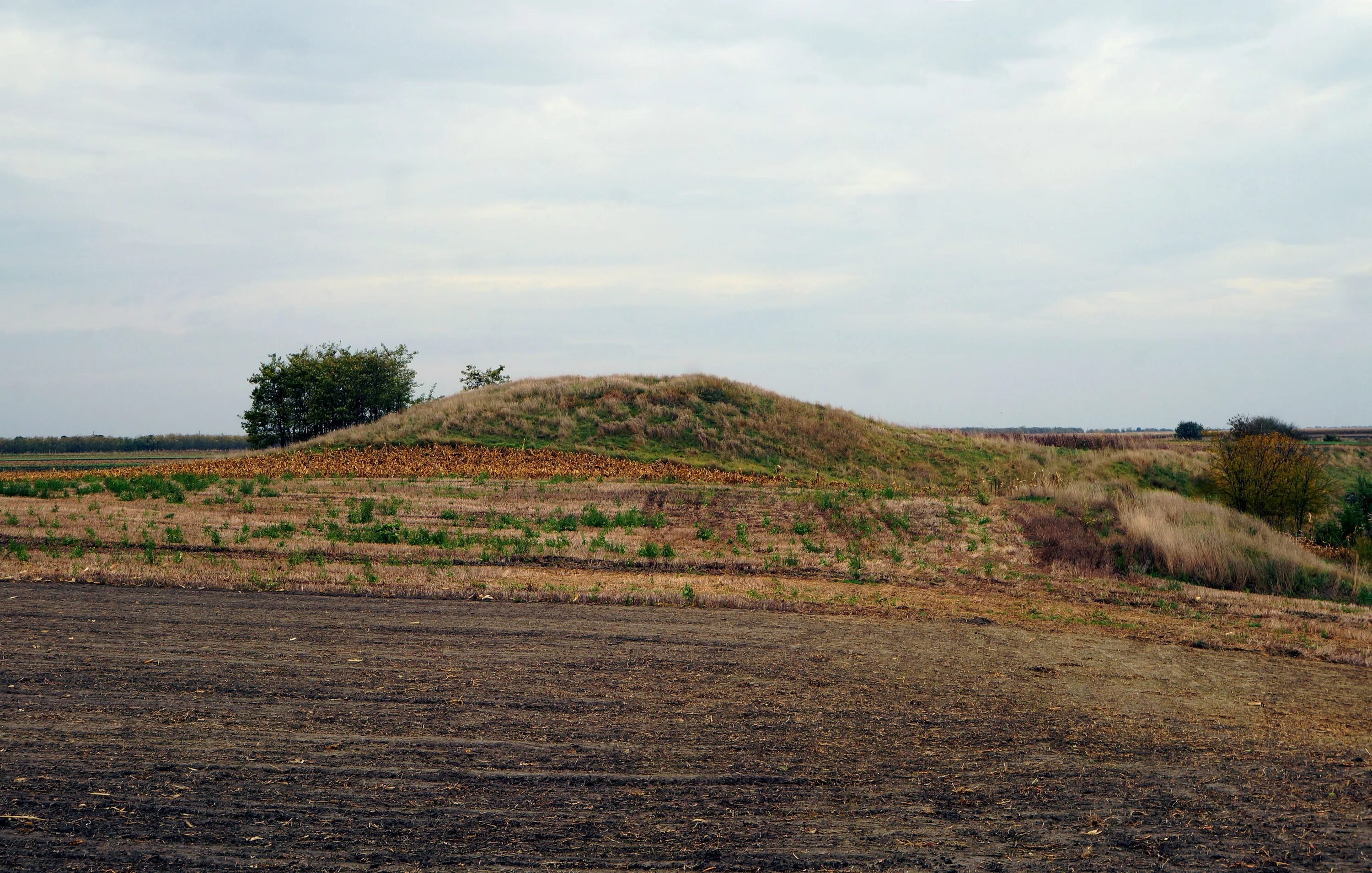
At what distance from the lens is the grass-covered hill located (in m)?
36.1

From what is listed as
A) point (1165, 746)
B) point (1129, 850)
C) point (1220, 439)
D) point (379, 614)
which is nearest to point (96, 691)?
point (379, 614)

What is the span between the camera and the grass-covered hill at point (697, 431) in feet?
118

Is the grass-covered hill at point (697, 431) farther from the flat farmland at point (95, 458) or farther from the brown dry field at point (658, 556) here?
the flat farmland at point (95, 458)

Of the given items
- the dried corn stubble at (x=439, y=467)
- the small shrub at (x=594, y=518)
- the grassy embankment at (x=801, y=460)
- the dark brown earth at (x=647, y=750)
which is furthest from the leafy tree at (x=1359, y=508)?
the small shrub at (x=594, y=518)

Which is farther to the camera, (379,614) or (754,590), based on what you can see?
(754,590)

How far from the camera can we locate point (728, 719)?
868 cm

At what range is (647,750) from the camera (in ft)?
25.4

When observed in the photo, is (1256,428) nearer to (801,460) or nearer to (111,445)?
(801,460)

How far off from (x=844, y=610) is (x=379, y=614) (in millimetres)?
7517

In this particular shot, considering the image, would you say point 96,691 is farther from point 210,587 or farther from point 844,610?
point 844,610

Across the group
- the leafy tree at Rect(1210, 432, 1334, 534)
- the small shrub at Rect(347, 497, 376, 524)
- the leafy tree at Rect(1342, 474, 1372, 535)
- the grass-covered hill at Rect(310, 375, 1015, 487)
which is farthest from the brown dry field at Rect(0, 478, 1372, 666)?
the leafy tree at Rect(1210, 432, 1334, 534)

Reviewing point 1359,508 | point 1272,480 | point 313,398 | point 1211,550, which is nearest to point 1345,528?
point 1272,480

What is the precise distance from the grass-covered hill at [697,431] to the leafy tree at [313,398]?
12.7 meters

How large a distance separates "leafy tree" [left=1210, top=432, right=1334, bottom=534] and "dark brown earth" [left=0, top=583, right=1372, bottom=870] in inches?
871
